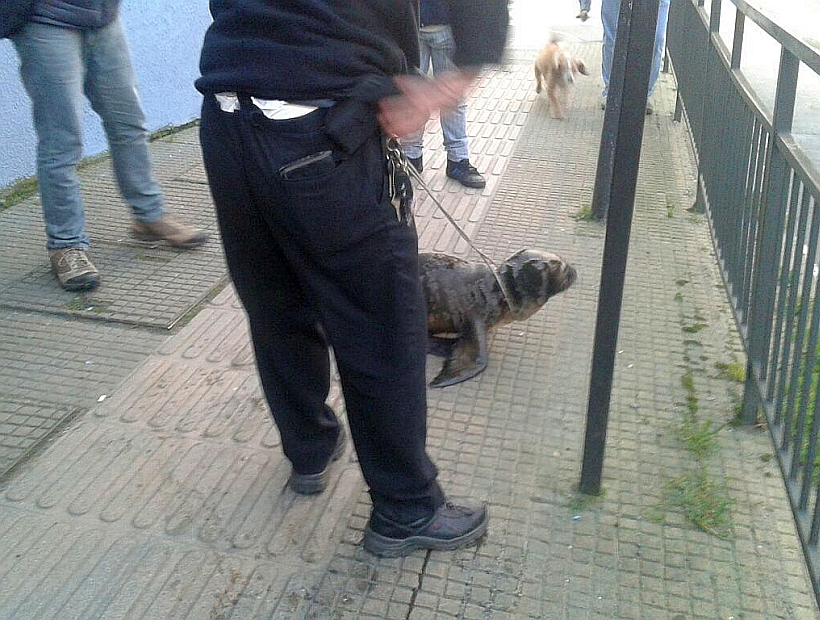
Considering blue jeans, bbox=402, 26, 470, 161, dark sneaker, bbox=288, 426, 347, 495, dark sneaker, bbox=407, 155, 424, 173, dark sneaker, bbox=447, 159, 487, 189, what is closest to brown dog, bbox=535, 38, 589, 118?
blue jeans, bbox=402, 26, 470, 161

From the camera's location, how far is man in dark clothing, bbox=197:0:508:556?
178 cm

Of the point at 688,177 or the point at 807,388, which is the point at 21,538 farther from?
the point at 688,177

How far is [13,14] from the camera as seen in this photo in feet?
11.4

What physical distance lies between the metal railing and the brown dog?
3041mm

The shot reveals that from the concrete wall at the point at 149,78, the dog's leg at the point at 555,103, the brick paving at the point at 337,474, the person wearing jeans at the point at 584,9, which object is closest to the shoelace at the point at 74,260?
the brick paving at the point at 337,474

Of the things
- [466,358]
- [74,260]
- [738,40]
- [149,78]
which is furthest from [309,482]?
[149,78]

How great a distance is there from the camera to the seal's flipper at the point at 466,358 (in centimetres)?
325

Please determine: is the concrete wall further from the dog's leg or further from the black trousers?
the black trousers

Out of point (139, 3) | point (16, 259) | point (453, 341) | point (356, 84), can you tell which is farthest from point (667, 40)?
point (356, 84)

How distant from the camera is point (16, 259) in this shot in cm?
414

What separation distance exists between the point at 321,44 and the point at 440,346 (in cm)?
196

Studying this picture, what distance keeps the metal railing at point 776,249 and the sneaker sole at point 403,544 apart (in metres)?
0.94

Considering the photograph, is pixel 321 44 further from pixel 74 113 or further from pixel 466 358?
pixel 74 113

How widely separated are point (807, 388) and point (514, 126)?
5147mm
